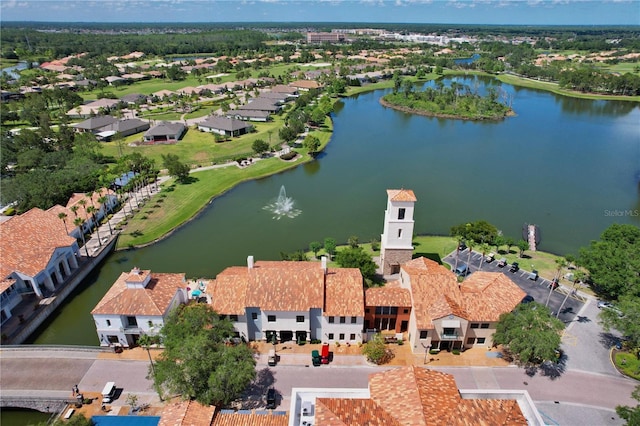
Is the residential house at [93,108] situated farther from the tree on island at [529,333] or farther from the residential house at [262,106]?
the tree on island at [529,333]

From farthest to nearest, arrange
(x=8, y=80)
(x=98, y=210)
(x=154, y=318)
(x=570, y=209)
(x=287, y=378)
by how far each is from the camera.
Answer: (x=8, y=80) < (x=570, y=209) < (x=98, y=210) < (x=154, y=318) < (x=287, y=378)

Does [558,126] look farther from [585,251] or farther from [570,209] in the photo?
[585,251]

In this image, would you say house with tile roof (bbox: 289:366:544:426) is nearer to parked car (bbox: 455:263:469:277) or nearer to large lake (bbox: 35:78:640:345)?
parked car (bbox: 455:263:469:277)

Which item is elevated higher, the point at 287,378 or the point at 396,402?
the point at 396,402

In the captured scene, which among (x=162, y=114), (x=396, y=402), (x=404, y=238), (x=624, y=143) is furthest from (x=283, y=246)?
(x=624, y=143)

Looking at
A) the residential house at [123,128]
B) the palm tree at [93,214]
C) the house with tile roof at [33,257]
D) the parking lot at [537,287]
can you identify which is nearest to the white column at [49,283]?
the house with tile roof at [33,257]

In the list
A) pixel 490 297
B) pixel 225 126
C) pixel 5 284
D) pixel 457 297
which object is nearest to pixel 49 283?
pixel 5 284
